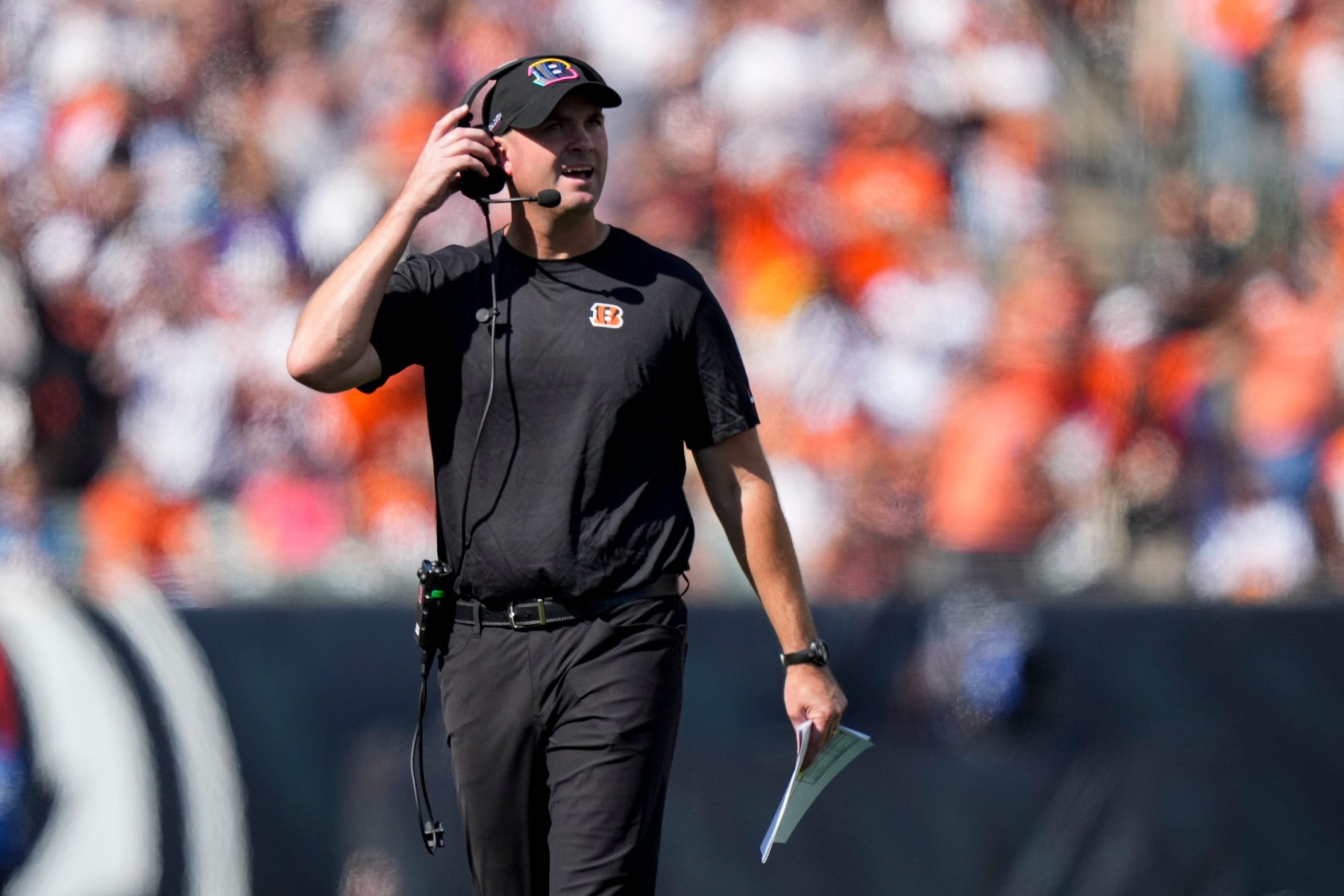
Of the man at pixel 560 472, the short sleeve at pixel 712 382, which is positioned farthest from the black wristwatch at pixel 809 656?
the short sleeve at pixel 712 382

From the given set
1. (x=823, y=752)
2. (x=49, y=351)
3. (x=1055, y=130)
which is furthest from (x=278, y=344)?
(x=823, y=752)

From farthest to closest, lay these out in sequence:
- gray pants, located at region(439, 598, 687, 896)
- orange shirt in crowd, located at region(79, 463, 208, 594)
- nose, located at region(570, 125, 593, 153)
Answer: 1. orange shirt in crowd, located at region(79, 463, 208, 594)
2. nose, located at region(570, 125, 593, 153)
3. gray pants, located at region(439, 598, 687, 896)

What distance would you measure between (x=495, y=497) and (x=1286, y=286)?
173 inches

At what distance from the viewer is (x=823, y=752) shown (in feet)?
11.0

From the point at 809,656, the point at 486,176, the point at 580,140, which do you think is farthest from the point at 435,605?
the point at 580,140

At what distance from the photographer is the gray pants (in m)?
3.13

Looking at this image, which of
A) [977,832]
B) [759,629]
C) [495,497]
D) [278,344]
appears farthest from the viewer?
[278,344]

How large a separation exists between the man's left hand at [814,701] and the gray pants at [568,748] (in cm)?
24

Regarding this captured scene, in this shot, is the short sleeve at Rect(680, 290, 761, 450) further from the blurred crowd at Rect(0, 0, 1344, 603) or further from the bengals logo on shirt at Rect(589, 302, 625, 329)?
the blurred crowd at Rect(0, 0, 1344, 603)

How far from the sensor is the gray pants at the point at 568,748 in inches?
123

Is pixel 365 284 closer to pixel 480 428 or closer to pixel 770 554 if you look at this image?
pixel 480 428

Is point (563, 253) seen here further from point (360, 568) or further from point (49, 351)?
point (49, 351)

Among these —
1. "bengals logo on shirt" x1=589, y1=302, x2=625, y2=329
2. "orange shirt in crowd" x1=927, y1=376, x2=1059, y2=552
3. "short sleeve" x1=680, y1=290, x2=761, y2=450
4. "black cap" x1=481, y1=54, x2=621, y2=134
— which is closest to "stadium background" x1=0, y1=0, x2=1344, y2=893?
"orange shirt in crowd" x1=927, y1=376, x2=1059, y2=552

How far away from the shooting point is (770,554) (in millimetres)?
3332
